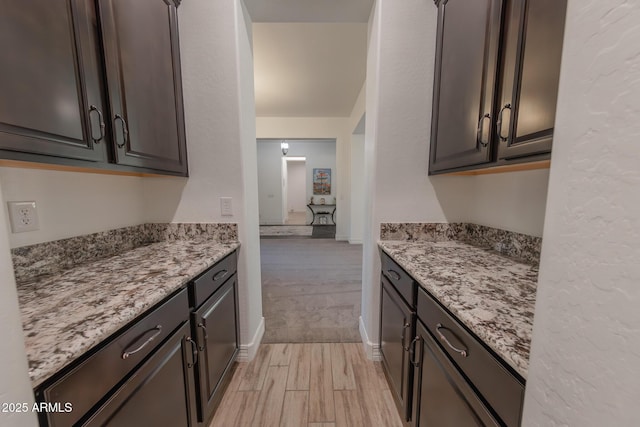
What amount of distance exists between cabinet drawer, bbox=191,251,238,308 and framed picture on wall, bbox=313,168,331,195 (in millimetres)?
6594

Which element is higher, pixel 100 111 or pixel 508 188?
pixel 100 111

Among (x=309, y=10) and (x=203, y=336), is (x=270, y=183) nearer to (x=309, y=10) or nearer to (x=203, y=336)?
(x=309, y=10)

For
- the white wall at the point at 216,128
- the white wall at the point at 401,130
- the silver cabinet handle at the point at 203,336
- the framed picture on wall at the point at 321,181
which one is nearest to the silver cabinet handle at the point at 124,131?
the white wall at the point at 216,128

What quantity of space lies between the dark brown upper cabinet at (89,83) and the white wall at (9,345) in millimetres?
518

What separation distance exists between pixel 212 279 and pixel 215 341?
36cm

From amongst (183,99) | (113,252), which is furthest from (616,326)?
(183,99)

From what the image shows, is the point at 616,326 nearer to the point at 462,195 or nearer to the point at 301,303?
the point at 462,195

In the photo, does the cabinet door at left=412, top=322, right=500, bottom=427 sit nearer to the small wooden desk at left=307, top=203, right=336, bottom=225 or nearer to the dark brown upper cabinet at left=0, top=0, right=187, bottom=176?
the dark brown upper cabinet at left=0, top=0, right=187, bottom=176

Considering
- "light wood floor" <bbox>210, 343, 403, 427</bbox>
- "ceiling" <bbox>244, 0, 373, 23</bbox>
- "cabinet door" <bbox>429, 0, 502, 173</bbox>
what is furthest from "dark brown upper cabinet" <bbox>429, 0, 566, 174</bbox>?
"light wood floor" <bbox>210, 343, 403, 427</bbox>

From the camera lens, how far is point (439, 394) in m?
0.88

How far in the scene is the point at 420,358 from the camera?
1.02 metres

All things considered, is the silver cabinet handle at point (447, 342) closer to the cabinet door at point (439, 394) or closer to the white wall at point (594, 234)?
the cabinet door at point (439, 394)

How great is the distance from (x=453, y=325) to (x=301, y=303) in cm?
196

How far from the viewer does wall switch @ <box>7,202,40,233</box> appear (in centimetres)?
93
